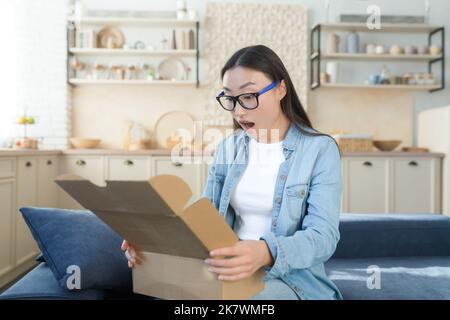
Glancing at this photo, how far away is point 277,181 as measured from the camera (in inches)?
52.2

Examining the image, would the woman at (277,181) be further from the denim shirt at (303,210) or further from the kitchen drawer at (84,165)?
the kitchen drawer at (84,165)

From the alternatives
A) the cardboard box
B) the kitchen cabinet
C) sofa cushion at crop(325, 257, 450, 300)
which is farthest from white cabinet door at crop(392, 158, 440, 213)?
the cardboard box

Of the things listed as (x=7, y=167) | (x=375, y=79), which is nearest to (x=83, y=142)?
(x=7, y=167)

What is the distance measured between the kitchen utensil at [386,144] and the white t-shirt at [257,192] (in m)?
3.71

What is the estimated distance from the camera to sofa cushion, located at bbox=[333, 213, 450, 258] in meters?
2.15

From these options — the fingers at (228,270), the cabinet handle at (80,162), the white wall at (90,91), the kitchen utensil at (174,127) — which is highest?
the white wall at (90,91)

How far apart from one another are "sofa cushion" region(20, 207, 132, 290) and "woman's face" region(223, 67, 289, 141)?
527 mm

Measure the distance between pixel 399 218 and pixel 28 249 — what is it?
2733 millimetres

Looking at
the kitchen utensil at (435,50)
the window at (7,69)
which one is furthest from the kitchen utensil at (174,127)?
the kitchen utensil at (435,50)

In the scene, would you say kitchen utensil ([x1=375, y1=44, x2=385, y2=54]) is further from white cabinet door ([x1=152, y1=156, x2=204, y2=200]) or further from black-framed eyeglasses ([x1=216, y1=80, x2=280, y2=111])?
black-framed eyeglasses ([x1=216, y1=80, x2=280, y2=111])

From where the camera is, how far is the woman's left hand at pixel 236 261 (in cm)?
92

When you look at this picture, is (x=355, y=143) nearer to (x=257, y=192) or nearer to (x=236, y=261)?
(x=257, y=192)

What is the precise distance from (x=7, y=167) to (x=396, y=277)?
257 cm
